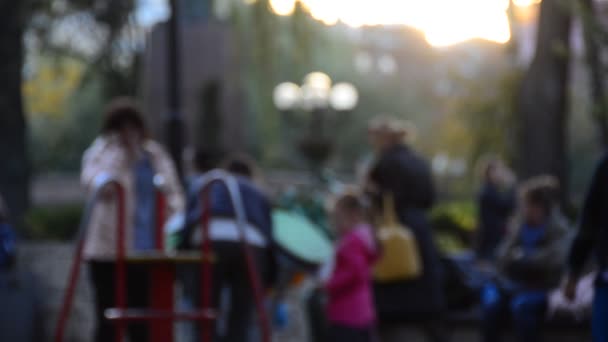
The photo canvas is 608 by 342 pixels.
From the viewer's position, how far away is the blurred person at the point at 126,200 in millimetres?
8352

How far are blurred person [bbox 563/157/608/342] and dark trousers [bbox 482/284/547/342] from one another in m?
3.33

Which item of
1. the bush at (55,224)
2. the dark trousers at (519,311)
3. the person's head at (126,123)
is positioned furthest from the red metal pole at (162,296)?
the bush at (55,224)

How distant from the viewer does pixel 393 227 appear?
10859mm

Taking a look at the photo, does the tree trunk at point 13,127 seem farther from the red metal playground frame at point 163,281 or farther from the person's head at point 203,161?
the red metal playground frame at point 163,281

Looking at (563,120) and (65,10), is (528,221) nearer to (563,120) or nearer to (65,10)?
(563,120)

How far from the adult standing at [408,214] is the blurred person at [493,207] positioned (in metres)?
3.36

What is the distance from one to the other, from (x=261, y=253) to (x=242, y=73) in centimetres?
750

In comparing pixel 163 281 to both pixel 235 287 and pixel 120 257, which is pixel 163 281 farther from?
pixel 235 287

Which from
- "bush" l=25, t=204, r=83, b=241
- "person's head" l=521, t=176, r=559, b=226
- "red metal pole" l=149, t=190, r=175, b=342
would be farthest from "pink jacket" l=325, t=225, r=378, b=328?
"bush" l=25, t=204, r=83, b=241

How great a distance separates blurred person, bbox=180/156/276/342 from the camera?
30.3ft

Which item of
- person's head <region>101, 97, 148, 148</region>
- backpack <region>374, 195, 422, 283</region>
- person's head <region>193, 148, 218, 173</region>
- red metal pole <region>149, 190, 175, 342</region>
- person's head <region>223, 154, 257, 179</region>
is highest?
person's head <region>101, 97, 148, 148</region>

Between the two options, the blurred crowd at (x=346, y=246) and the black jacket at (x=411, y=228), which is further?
the black jacket at (x=411, y=228)

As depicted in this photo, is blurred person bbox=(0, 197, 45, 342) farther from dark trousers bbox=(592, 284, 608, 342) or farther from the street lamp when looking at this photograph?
the street lamp

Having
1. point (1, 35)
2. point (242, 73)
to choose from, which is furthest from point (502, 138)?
point (1, 35)
